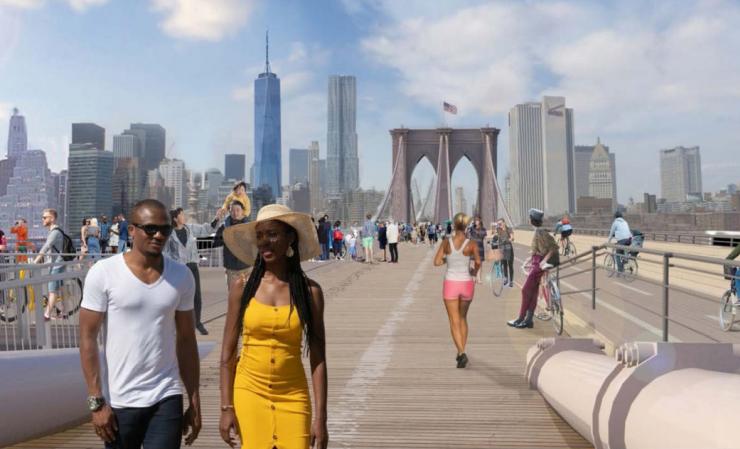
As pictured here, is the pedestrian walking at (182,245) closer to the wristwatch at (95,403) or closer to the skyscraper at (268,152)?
the wristwatch at (95,403)

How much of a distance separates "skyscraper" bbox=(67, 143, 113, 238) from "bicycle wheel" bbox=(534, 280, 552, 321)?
88.0 metres

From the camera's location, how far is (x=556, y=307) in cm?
731

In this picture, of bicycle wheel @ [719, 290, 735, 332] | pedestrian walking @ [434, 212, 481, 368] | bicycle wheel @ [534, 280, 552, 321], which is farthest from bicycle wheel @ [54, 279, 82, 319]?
bicycle wheel @ [719, 290, 735, 332]

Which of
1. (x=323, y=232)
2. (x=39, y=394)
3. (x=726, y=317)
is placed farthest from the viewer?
(x=323, y=232)

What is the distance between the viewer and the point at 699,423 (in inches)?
82.3

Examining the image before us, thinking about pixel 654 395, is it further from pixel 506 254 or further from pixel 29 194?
pixel 29 194

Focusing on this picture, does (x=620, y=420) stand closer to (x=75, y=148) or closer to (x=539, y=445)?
(x=539, y=445)

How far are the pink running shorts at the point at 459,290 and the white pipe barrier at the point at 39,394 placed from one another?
304cm

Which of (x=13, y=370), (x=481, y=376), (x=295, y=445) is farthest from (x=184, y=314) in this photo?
(x=481, y=376)

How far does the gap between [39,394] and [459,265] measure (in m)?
3.44

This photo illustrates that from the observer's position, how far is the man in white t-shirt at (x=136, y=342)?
2.13m

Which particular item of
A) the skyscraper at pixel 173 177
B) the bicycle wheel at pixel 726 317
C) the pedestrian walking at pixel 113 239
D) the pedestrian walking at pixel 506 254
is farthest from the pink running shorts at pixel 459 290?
the skyscraper at pixel 173 177

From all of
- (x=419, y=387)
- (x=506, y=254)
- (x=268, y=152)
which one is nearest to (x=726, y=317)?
(x=419, y=387)

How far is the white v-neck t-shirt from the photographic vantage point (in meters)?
2.13
